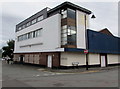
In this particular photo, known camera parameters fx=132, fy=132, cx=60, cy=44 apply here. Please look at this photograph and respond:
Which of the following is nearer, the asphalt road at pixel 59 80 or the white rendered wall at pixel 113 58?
the asphalt road at pixel 59 80

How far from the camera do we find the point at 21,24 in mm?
39000

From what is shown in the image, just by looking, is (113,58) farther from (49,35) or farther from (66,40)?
(49,35)

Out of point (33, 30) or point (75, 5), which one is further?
point (33, 30)

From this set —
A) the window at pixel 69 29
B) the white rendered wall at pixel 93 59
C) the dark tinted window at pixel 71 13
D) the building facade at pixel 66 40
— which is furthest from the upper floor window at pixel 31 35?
the white rendered wall at pixel 93 59


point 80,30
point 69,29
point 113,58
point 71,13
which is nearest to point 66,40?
point 69,29

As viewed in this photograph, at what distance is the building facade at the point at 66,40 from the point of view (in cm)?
2141

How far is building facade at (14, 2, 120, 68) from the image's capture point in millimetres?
21406

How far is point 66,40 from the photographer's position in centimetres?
2142

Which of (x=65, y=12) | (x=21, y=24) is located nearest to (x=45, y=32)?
(x=65, y=12)

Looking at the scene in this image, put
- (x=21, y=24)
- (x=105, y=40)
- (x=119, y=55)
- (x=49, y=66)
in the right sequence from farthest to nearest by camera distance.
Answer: (x=21, y=24) → (x=119, y=55) → (x=105, y=40) → (x=49, y=66)

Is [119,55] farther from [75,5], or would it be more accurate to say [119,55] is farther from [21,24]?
[21,24]

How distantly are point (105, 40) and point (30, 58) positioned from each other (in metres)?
17.0

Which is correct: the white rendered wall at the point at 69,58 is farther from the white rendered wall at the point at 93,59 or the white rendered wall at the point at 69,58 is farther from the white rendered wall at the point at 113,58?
the white rendered wall at the point at 113,58

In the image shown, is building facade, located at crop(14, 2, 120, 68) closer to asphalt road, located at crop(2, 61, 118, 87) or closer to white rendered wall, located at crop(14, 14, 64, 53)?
white rendered wall, located at crop(14, 14, 64, 53)
